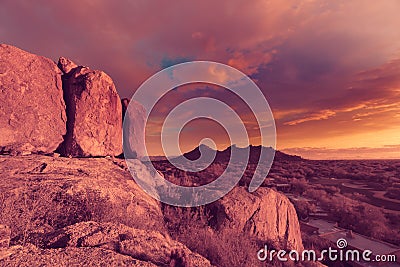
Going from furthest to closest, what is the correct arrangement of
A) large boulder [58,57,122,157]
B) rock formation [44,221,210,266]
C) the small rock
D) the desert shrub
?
large boulder [58,57,122,157] → the desert shrub → rock formation [44,221,210,266] → the small rock

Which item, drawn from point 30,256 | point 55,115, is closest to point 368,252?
point 30,256

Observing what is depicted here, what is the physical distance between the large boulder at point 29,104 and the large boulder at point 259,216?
16.4ft

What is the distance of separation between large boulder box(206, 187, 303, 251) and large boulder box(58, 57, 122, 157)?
401cm

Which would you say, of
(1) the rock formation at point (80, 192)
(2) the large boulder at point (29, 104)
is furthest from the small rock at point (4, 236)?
(2) the large boulder at point (29, 104)

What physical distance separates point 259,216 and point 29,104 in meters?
7.14

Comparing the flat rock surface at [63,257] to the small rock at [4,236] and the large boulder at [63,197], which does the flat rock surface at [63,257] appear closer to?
the small rock at [4,236]

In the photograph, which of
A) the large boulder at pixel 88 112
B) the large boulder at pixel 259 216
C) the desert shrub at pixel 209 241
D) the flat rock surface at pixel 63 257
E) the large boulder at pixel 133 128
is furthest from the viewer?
the large boulder at pixel 133 128

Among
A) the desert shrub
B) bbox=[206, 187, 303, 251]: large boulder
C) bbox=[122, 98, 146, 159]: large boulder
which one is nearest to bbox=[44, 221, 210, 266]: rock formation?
the desert shrub

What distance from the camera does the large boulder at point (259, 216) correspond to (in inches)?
258

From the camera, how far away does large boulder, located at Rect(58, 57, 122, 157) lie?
22.9ft

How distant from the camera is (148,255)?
321cm

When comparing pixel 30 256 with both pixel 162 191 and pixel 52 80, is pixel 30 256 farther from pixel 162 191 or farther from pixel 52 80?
pixel 52 80

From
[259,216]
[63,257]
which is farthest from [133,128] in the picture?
[63,257]

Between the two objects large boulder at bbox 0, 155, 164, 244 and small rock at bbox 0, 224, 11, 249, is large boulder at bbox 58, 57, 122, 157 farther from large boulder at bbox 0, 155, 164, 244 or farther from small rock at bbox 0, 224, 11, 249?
small rock at bbox 0, 224, 11, 249
